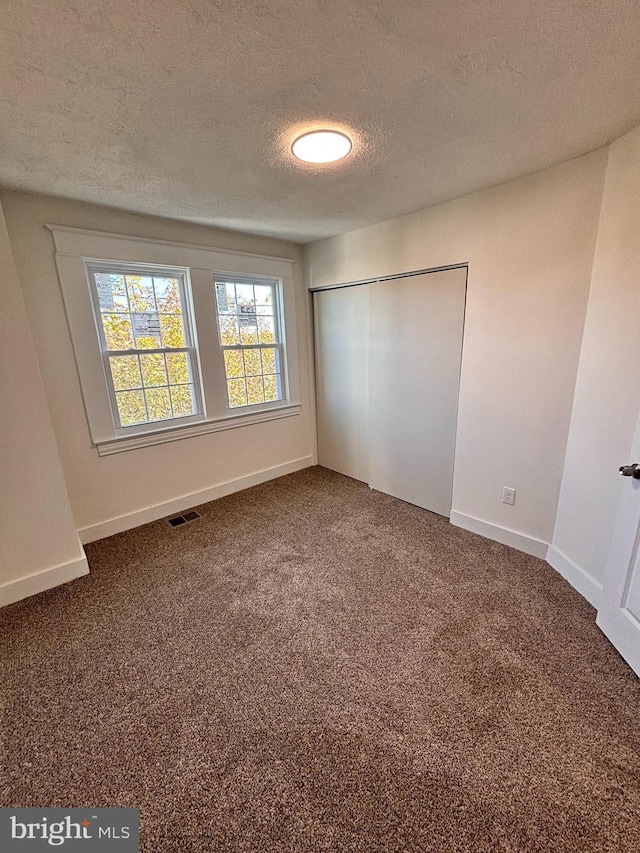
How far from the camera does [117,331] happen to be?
259cm

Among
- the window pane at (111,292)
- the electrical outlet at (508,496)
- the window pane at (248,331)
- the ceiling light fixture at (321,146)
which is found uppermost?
the ceiling light fixture at (321,146)

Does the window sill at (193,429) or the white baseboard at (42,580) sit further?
the window sill at (193,429)

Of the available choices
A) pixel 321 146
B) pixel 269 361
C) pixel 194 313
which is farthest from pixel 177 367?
pixel 321 146

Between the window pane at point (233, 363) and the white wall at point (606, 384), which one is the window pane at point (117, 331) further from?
the white wall at point (606, 384)

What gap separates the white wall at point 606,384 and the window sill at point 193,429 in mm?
2518

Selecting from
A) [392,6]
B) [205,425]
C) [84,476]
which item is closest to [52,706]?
[84,476]

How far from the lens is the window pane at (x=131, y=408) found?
8.84 feet

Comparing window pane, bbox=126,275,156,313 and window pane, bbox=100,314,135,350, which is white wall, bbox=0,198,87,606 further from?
window pane, bbox=126,275,156,313

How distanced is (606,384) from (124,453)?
10.6 ft

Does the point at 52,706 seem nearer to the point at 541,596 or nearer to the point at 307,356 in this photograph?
the point at 541,596

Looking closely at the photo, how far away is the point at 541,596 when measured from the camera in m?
1.96

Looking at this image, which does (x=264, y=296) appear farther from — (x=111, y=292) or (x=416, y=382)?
(x=416, y=382)

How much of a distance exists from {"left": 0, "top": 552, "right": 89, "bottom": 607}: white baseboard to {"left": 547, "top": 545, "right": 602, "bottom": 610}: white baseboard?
306cm

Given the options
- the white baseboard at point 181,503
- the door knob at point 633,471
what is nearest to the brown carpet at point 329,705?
the white baseboard at point 181,503
